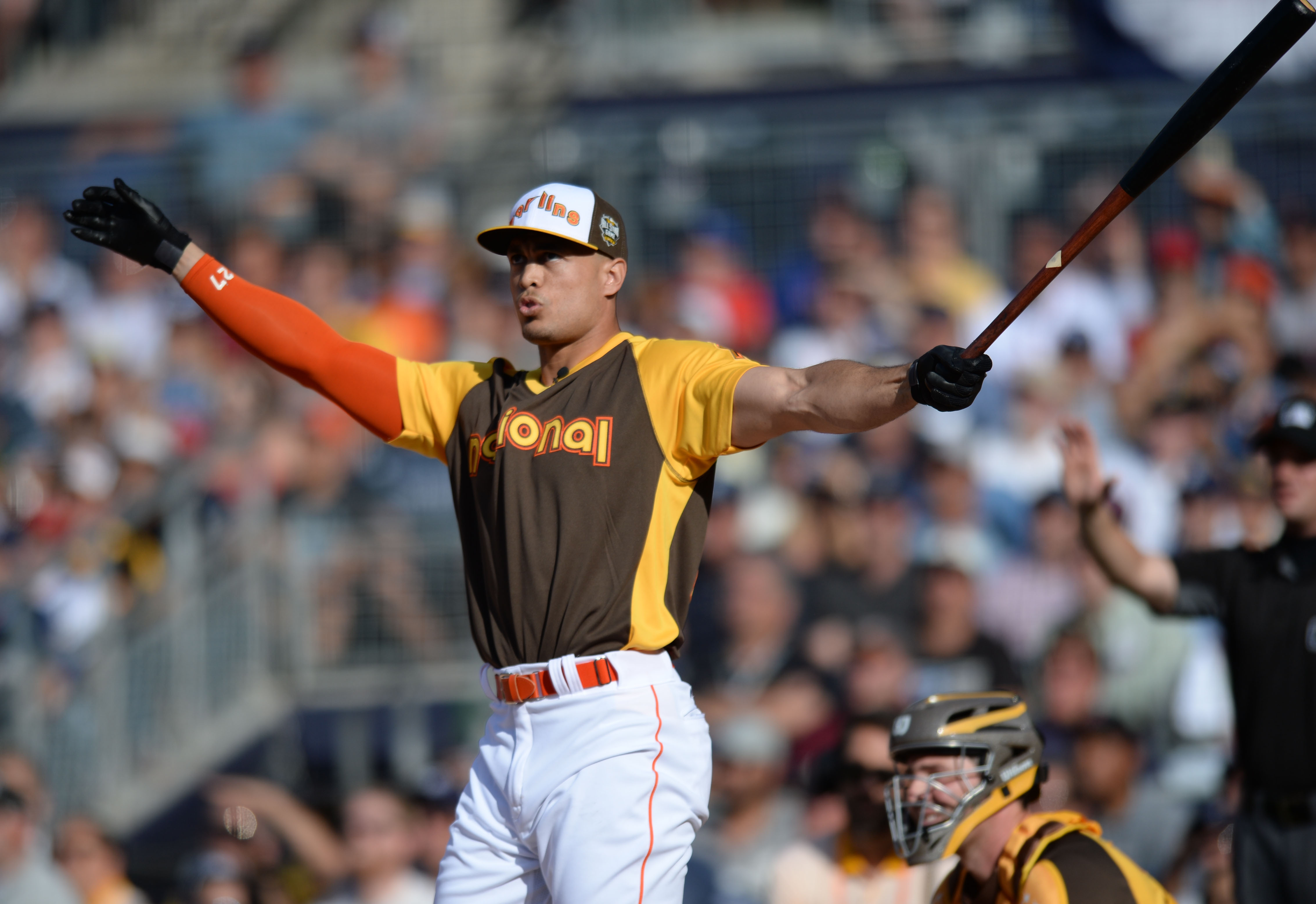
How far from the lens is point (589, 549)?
3.74 meters

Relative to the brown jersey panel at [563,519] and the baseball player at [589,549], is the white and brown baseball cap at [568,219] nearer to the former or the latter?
the baseball player at [589,549]

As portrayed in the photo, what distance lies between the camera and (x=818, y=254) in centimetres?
992

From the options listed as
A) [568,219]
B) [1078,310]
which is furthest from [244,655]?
[1078,310]

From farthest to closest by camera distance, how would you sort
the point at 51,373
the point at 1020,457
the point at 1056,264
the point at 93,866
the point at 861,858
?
the point at 51,373, the point at 1020,457, the point at 93,866, the point at 861,858, the point at 1056,264

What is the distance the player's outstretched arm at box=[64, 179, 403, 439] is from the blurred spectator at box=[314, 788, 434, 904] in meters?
2.80

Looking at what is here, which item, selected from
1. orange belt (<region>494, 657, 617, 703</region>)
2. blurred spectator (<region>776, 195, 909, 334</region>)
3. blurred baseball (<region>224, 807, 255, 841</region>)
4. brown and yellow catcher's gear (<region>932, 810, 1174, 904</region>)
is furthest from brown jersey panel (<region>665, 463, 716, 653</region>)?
blurred spectator (<region>776, 195, 909, 334</region>)

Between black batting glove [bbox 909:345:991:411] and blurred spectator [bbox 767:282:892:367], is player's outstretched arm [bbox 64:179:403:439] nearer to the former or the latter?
black batting glove [bbox 909:345:991:411]

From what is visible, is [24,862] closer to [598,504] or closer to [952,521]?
[598,504]

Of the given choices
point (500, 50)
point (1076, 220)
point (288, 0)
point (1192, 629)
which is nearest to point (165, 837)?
point (1192, 629)

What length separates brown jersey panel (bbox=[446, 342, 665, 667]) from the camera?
3.72 meters

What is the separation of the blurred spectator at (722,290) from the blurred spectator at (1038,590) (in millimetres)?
2471

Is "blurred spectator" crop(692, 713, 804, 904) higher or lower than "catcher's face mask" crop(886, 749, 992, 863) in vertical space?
lower

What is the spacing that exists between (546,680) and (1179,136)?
198 centimetres

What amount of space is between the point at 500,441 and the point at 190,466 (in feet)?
17.3
